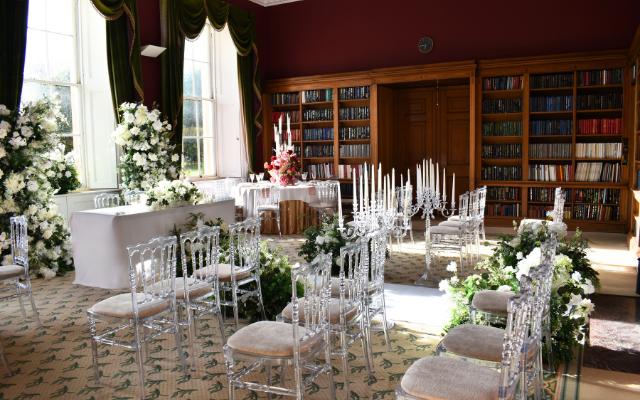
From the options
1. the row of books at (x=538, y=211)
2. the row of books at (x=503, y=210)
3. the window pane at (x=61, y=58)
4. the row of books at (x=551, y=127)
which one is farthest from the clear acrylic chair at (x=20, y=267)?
the row of books at (x=551, y=127)

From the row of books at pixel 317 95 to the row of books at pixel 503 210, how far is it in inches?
150

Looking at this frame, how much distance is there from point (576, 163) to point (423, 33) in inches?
145

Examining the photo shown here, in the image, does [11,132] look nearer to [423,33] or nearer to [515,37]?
[423,33]

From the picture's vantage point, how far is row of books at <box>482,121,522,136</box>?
9789 mm

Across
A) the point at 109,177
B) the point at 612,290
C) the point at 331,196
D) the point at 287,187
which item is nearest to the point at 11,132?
the point at 109,177

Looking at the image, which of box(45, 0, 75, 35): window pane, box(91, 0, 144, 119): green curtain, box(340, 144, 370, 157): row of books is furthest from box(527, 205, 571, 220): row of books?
box(45, 0, 75, 35): window pane

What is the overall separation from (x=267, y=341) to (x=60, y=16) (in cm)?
725

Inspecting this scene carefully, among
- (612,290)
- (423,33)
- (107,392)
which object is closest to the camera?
(107,392)

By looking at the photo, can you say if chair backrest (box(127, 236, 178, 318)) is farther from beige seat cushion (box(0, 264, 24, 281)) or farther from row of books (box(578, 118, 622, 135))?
row of books (box(578, 118, 622, 135))

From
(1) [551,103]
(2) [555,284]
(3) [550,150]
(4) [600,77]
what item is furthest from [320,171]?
(2) [555,284]

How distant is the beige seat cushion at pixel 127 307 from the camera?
12.0 feet

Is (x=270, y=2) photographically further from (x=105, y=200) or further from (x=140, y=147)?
(x=105, y=200)

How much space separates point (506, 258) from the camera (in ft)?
15.5

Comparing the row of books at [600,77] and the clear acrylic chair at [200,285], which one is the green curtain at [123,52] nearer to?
the clear acrylic chair at [200,285]
